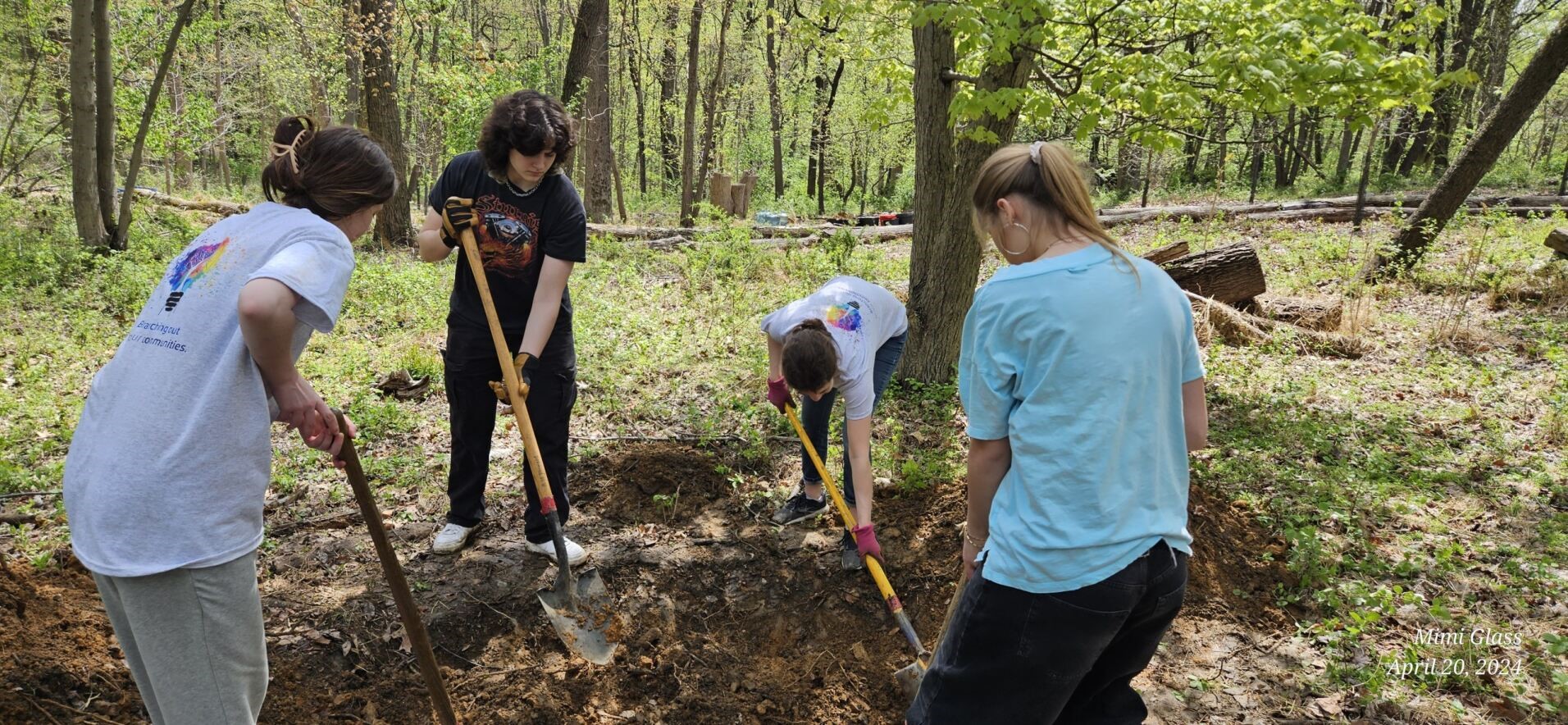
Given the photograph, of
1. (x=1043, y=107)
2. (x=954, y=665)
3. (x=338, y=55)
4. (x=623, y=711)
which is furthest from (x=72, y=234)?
(x=954, y=665)

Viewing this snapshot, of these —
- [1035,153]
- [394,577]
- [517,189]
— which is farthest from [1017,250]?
[517,189]

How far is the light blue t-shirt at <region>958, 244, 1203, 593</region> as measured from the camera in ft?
4.85

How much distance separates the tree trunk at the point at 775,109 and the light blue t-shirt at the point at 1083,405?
1873 cm

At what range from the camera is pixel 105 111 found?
7.63 metres

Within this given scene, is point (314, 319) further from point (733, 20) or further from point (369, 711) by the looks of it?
point (733, 20)

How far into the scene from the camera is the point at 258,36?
1602 centimetres

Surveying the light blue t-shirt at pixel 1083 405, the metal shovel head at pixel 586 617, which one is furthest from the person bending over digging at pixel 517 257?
the light blue t-shirt at pixel 1083 405

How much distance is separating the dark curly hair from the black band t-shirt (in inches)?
6.5

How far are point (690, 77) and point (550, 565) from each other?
1281cm

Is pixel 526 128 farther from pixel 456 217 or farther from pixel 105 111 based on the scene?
pixel 105 111

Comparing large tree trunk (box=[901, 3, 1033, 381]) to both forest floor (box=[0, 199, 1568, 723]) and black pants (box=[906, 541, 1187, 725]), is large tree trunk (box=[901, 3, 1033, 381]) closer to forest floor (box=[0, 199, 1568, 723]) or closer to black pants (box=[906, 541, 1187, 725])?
forest floor (box=[0, 199, 1568, 723])

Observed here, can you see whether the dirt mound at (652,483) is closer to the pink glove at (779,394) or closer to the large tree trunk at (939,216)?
the pink glove at (779,394)

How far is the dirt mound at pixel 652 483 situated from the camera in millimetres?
3967

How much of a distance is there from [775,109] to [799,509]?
2078cm
